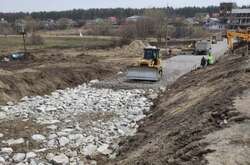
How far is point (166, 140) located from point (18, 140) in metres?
5.11

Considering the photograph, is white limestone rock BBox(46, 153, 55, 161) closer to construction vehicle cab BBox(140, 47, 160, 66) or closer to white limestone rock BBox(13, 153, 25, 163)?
white limestone rock BBox(13, 153, 25, 163)

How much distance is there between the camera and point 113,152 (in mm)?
13352

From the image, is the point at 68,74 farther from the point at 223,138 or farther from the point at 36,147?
the point at 223,138

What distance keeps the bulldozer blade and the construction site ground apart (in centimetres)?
53

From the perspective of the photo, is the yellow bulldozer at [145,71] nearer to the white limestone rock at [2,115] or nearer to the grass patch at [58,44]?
the white limestone rock at [2,115]

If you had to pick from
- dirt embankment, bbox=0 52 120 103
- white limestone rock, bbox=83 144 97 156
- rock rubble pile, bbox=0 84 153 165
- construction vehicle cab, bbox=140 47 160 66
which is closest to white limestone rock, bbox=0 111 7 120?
rock rubble pile, bbox=0 84 153 165

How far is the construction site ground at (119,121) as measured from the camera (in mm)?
10663

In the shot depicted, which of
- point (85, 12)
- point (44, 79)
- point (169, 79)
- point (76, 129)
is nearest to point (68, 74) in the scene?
point (44, 79)

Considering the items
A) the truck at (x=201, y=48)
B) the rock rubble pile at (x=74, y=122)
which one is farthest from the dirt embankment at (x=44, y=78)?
the truck at (x=201, y=48)

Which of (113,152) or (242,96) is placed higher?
(242,96)

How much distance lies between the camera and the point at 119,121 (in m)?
17.2

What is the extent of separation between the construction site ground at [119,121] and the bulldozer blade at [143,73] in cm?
53

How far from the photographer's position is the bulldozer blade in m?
26.6

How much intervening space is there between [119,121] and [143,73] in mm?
9809
